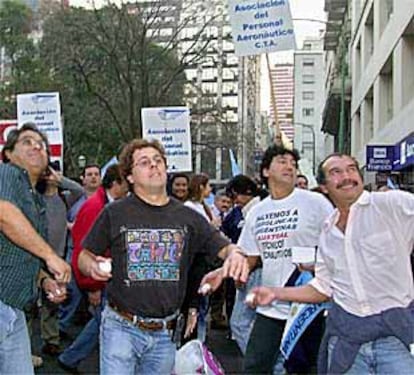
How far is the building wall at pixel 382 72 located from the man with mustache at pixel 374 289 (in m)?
20.6

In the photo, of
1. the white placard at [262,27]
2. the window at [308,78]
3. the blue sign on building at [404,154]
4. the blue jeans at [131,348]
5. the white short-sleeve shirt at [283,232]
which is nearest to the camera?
the blue jeans at [131,348]

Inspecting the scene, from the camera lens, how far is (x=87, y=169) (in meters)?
10.3

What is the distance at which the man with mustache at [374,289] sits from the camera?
4.14 metres

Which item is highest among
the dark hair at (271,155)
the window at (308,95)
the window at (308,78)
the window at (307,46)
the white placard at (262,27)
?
the window at (307,46)

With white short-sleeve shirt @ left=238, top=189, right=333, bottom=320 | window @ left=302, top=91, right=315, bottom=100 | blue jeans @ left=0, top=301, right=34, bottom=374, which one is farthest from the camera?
window @ left=302, top=91, right=315, bottom=100

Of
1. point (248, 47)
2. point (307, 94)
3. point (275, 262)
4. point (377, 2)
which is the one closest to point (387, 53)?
point (377, 2)

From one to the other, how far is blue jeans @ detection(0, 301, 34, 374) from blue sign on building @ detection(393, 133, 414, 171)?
1811 centimetres

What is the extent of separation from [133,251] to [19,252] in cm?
62

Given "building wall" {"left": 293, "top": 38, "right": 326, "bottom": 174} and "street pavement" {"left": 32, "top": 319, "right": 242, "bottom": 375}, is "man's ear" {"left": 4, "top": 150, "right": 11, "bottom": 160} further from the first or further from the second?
"building wall" {"left": 293, "top": 38, "right": 326, "bottom": 174}

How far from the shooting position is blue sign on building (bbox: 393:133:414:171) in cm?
2165

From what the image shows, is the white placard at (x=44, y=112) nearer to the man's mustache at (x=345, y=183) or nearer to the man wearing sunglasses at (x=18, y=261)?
the man wearing sunglasses at (x=18, y=261)

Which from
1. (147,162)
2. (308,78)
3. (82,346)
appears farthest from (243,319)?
(308,78)

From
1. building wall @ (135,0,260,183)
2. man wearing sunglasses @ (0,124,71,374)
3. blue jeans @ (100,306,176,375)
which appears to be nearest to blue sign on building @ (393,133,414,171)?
building wall @ (135,0,260,183)

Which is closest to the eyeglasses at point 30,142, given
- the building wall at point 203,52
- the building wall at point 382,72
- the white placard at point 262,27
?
the white placard at point 262,27
